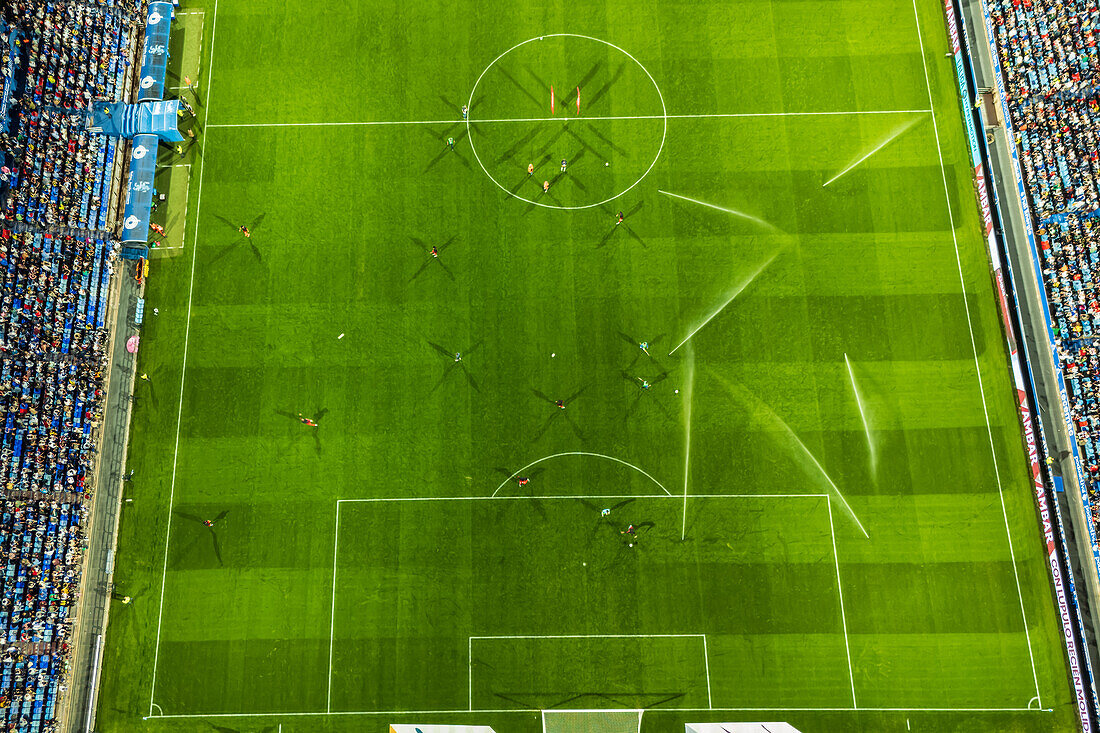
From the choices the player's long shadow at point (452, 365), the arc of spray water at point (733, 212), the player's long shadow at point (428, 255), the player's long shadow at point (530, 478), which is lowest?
the player's long shadow at point (530, 478)

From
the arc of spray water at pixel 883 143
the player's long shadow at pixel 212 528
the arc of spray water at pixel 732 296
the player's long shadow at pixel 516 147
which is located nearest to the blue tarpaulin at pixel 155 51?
the player's long shadow at pixel 516 147

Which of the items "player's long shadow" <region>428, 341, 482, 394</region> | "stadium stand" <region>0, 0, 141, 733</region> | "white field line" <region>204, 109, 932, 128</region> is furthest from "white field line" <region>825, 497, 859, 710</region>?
"stadium stand" <region>0, 0, 141, 733</region>

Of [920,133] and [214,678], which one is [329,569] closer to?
[214,678]

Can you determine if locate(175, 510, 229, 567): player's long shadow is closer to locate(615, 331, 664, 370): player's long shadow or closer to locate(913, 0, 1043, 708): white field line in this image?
locate(615, 331, 664, 370): player's long shadow

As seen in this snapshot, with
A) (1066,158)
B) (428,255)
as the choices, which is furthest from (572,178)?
(1066,158)

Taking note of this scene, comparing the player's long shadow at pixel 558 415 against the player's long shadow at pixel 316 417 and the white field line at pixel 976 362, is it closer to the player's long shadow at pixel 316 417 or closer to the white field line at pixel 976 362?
the player's long shadow at pixel 316 417

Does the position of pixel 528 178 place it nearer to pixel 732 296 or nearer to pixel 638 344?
pixel 638 344

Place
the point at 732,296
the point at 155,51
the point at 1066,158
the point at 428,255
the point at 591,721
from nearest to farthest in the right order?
the point at 591,721 < the point at 1066,158 < the point at 732,296 < the point at 428,255 < the point at 155,51
